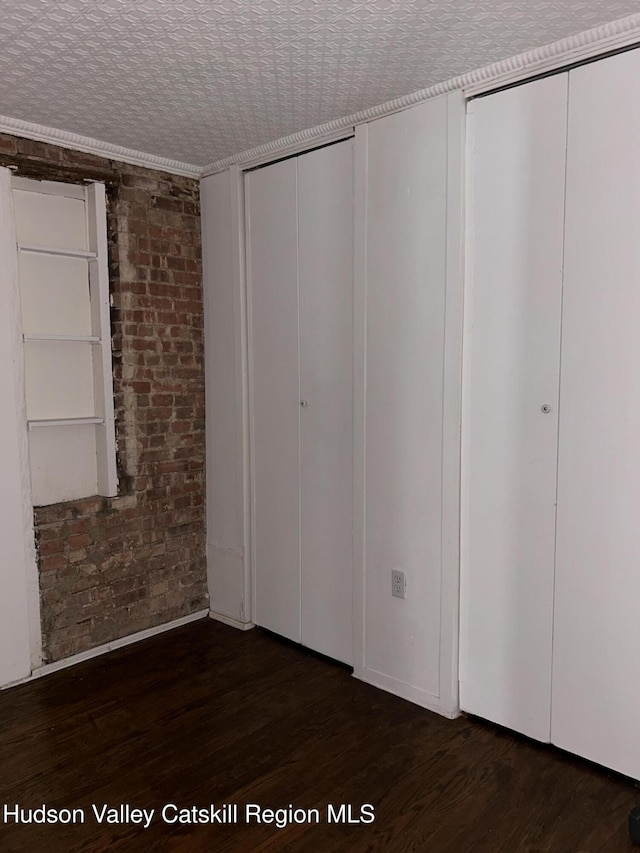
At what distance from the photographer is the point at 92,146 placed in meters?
Answer: 3.18

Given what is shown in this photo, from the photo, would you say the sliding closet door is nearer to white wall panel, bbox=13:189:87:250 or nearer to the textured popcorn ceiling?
the textured popcorn ceiling

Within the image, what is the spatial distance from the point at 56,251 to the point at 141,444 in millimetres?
1054

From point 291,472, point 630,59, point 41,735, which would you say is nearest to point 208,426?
point 291,472

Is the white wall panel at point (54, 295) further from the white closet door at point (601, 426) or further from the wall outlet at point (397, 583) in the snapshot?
the white closet door at point (601, 426)

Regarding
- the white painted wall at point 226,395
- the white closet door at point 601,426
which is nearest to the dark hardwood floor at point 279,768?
the white closet door at point 601,426

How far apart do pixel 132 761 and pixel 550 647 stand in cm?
162

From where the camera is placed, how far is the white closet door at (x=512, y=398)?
2354mm

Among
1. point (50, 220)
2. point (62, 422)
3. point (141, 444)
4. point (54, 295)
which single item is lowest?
point (141, 444)

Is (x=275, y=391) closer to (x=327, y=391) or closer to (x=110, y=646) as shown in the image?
(x=327, y=391)

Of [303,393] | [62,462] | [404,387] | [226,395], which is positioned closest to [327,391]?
[303,393]

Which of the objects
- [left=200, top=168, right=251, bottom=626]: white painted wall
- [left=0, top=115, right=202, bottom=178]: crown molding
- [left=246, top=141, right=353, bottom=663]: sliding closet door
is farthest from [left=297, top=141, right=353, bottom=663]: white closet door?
[left=0, top=115, right=202, bottom=178]: crown molding

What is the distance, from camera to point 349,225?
2979mm

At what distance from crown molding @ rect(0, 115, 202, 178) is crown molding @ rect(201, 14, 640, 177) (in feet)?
2.06

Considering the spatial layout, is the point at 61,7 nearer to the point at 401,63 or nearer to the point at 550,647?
the point at 401,63
